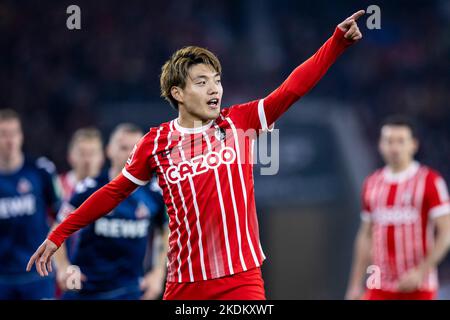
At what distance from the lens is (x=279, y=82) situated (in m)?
15.8

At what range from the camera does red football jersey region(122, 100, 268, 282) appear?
457cm

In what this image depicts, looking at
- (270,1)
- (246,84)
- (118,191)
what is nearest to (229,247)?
(118,191)

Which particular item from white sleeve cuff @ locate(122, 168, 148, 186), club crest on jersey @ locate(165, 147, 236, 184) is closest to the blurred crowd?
white sleeve cuff @ locate(122, 168, 148, 186)

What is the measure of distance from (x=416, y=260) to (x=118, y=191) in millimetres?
3178

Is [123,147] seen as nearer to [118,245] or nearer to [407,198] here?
[118,245]

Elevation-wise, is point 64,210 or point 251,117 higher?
point 251,117

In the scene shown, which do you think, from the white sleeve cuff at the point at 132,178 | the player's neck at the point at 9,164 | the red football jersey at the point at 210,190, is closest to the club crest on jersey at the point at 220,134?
the red football jersey at the point at 210,190

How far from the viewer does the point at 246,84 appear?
1594cm

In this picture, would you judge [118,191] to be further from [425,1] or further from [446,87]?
[425,1]

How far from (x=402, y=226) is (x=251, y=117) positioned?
2928 millimetres

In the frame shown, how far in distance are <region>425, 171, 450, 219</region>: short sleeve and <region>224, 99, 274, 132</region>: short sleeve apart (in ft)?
9.15

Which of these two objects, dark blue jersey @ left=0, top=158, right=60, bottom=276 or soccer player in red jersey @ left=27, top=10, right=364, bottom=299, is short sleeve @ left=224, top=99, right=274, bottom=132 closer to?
soccer player in red jersey @ left=27, top=10, right=364, bottom=299

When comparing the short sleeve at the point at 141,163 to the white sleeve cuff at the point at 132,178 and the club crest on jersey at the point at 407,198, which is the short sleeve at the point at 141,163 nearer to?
the white sleeve cuff at the point at 132,178

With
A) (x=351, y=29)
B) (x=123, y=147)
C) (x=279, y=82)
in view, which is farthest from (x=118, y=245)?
(x=279, y=82)
